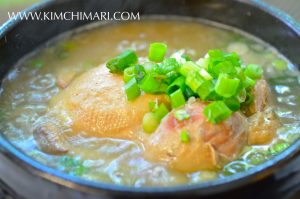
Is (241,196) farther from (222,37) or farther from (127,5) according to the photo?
(127,5)

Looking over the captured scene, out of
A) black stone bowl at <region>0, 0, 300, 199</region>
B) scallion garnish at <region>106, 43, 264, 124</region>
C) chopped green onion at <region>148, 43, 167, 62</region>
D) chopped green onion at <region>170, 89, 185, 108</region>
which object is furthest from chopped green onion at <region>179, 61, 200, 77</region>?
black stone bowl at <region>0, 0, 300, 199</region>

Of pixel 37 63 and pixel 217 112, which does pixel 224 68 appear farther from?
pixel 37 63

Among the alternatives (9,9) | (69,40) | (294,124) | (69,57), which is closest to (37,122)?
(69,57)

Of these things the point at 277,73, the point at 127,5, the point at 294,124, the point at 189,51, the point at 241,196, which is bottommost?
the point at 241,196

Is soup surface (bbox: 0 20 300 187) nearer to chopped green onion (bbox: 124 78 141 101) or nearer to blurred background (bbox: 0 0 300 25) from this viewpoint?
chopped green onion (bbox: 124 78 141 101)

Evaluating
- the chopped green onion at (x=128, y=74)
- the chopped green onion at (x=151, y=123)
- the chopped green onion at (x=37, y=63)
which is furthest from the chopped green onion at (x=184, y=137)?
the chopped green onion at (x=37, y=63)

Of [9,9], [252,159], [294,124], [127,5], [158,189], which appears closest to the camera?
[158,189]
